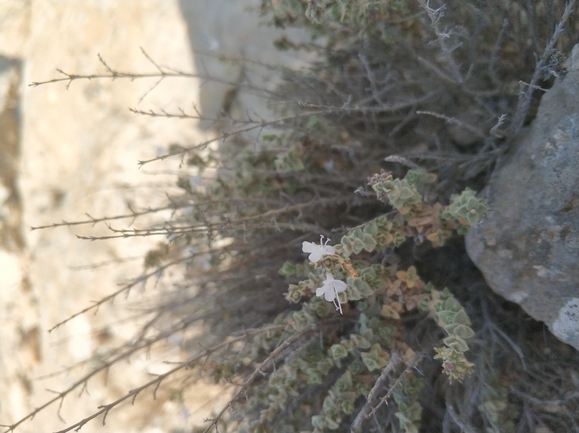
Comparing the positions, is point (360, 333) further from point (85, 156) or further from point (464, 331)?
point (85, 156)

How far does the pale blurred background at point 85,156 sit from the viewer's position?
164 cm

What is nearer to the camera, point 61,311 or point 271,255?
point 271,255

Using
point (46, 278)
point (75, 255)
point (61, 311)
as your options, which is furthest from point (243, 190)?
point (46, 278)

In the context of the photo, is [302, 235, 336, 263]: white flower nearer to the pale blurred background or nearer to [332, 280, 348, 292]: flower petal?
[332, 280, 348, 292]: flower petal

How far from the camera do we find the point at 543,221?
2.40ft

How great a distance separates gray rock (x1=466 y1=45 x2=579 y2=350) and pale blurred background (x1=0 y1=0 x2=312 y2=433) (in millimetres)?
932

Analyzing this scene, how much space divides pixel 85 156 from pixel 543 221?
1724 mm

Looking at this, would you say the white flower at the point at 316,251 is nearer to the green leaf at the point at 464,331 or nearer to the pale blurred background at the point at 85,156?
the green leaf at the point at 464,331

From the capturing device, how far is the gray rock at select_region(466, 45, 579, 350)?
0.71 m

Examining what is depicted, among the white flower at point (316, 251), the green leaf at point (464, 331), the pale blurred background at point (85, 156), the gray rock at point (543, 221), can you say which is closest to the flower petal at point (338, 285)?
the white flower at point (316, 251)

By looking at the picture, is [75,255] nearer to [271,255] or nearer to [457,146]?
[271,255]

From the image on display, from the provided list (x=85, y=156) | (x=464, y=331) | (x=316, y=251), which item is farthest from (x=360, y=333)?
(x=85, y=156)

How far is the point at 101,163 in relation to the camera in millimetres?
1897

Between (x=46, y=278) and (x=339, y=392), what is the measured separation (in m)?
1.58
